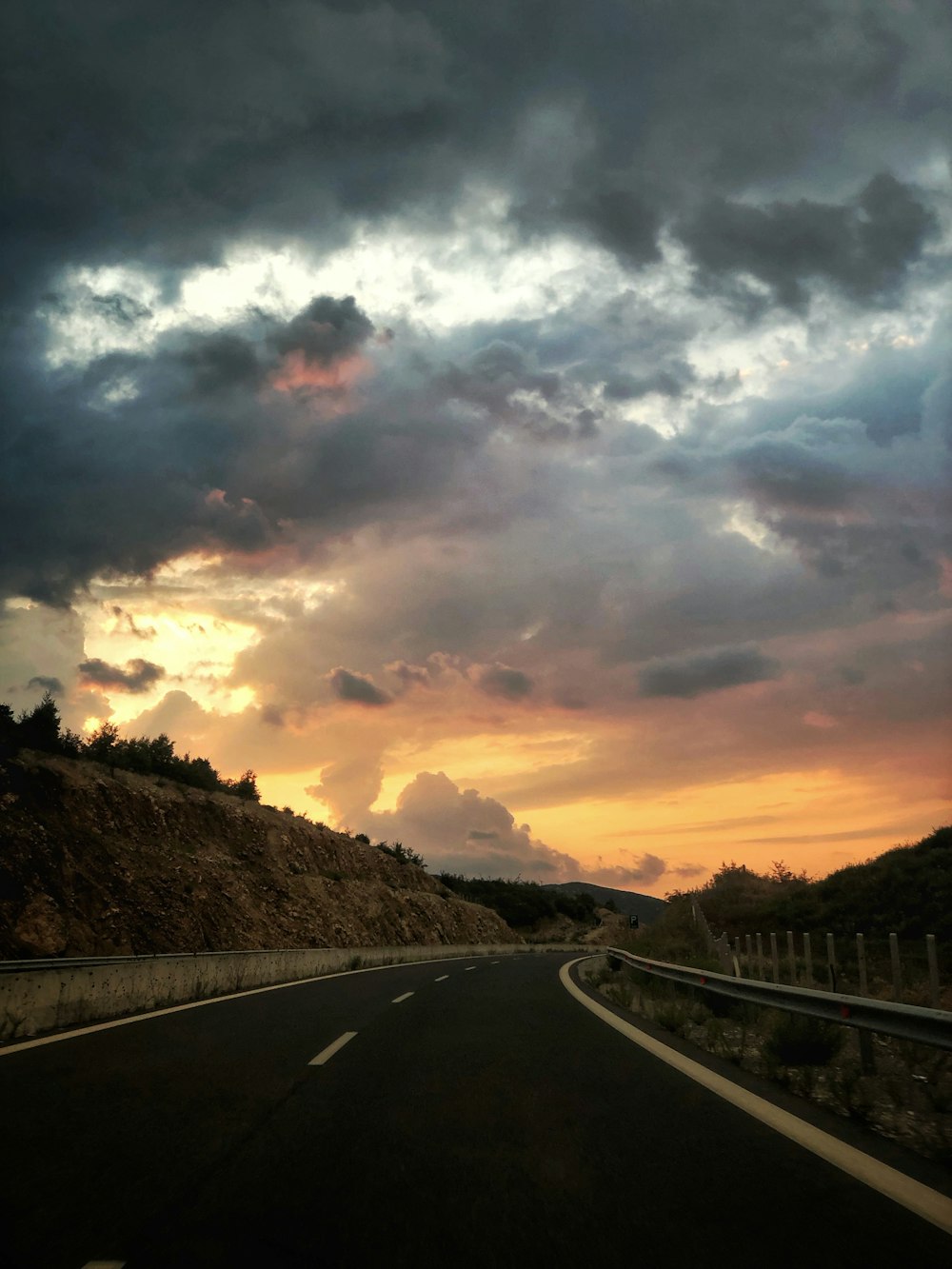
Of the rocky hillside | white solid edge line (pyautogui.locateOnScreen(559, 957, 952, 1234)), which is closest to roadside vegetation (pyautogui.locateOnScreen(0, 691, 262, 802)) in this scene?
the rocky hillside

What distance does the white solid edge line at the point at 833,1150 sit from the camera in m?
4.14

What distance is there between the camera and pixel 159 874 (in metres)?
36.7

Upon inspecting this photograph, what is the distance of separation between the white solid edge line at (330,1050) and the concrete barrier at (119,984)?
3445 mm

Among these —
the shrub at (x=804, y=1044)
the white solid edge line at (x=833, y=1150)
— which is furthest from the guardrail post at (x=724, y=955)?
the white solid edge line at (x=833, y=1150)

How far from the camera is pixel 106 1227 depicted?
387cm

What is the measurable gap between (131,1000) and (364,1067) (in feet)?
22.2

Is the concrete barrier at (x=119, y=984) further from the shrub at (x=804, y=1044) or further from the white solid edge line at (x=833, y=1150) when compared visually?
the shrub at (x=804, y=1044)

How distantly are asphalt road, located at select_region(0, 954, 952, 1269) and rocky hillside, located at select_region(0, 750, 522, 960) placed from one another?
79.4ft

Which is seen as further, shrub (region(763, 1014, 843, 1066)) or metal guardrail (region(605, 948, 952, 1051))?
shrub (region(763, 1014, 843, 1066))

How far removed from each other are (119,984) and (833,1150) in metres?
10.6

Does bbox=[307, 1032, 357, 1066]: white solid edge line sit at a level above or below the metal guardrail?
below

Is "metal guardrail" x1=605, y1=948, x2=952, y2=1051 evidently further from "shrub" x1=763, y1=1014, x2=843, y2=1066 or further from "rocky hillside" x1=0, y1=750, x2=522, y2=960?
"rocky hillside" x1=0, y1=750, x2=522, y2=960

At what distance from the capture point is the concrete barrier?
10.4 m

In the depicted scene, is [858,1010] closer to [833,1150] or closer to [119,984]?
[833,1150]
